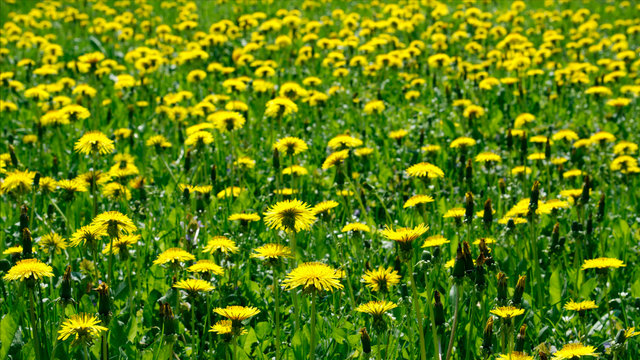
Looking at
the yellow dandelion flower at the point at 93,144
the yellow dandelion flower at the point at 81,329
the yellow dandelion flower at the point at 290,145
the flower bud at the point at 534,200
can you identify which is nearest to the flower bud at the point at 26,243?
the yellow dandelion flower at the point at 81,329

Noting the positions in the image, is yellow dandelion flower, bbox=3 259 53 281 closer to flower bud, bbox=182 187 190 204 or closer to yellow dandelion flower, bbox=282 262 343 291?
yellow dandelion flower, bbox=282 262 343 291

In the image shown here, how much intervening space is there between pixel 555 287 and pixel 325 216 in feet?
3.44

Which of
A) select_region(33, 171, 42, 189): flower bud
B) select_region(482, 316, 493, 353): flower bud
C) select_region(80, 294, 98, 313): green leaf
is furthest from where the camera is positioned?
select_region(33, 171, 42, 189): flower bud

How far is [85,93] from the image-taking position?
493cm

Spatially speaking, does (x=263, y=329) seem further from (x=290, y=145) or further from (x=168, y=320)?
(x=290, y=145)

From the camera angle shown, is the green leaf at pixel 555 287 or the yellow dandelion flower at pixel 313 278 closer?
A: the yellow dandelion flower at pixel 313 278

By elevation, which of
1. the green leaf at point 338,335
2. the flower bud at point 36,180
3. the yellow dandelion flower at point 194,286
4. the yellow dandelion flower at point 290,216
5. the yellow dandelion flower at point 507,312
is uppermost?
the yellow dandelion flower at point 290,216

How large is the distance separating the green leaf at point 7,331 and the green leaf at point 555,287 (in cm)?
216

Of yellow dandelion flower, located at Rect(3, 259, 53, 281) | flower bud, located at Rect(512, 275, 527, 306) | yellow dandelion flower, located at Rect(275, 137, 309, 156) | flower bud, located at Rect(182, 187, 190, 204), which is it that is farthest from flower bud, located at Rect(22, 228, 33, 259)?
flower bud, located at Rect(512, 275, 527, 306)

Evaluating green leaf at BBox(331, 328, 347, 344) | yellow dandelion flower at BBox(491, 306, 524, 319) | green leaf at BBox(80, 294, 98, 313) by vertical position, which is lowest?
green leaf at BBox(331, 328, 347, 344)

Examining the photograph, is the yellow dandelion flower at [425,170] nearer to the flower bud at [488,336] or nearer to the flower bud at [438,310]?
the flower bud at [438,310]

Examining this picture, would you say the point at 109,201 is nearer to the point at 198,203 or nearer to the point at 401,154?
the point at 198,203

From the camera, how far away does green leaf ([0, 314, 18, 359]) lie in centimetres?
226

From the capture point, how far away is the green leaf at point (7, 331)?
2.26 m
